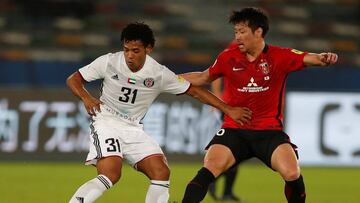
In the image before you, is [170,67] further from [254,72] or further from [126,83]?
[126,83]

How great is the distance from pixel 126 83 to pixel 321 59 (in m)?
1.51

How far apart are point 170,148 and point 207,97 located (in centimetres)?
611

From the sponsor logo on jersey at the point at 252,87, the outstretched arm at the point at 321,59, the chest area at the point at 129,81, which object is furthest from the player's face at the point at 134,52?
the outstretched arm at the point at 321,59

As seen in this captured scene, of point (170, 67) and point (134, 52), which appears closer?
point (134, 52)

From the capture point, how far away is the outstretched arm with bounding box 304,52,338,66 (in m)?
7.48

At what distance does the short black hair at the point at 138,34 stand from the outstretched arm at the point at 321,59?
1.23 meters

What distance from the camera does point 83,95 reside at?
7.45 m

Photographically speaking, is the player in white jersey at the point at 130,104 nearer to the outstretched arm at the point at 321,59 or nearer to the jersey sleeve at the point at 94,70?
the jersey sleeve at the point at 94,70

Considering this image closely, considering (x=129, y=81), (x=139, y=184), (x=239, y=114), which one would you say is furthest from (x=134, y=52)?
(x=139, y=184)

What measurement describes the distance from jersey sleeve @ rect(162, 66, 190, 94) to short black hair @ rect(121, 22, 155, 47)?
13.2 inches

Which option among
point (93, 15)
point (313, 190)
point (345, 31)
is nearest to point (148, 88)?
point (313, 190)

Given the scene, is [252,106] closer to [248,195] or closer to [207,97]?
[207,97]

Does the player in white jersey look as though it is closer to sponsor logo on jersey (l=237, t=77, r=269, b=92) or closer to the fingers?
the fingers

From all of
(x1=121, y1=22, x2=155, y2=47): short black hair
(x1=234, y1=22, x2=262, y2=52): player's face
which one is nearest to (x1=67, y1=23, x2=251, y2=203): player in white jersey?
(x1=121, y1=22, x2=155, y2=47): short black hair
